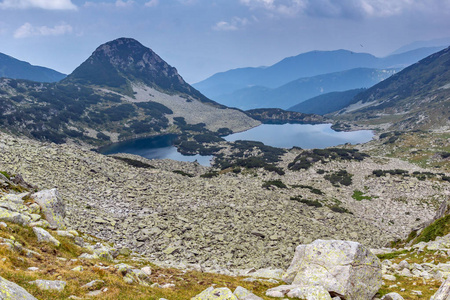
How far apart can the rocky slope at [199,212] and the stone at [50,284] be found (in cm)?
1444

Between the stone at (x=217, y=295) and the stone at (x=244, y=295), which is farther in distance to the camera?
the stone at (x=244, y=295)

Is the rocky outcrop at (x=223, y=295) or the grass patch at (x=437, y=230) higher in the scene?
the rocky outcrop at (x=223, y=295)

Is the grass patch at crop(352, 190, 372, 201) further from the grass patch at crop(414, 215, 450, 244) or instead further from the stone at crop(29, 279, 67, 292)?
Answer: the stone at crop(29, 279, 67, 292)

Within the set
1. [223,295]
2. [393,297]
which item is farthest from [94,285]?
[393,297]

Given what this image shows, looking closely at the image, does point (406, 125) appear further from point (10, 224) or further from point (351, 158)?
point (10, 224)

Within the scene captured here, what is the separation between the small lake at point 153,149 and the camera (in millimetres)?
134225

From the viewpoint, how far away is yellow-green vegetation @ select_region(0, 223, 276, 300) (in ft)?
29.9

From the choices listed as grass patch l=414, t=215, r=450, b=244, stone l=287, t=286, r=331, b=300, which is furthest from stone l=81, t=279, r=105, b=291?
grass patch l=414, t=215, r=450, b=244

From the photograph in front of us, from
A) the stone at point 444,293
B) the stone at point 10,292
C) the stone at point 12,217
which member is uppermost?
the stone at point 10,292

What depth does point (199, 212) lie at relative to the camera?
3272cm

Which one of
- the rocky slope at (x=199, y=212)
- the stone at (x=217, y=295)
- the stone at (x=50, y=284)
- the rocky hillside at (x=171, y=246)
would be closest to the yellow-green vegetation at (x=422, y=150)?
the rocky slope at (x=199, y=212)

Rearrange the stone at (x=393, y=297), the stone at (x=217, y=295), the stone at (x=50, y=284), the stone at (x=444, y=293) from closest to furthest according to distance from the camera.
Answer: the stone at (x=444, y=293) → the stone at (x=50, y=284) → the stone at (x=217, y=295) → the stone at (x=393, y=297)

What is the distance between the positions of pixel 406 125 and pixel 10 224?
233112 millimetres

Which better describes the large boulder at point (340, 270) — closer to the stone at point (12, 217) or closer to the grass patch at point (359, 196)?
the stone at point (12, 217)
